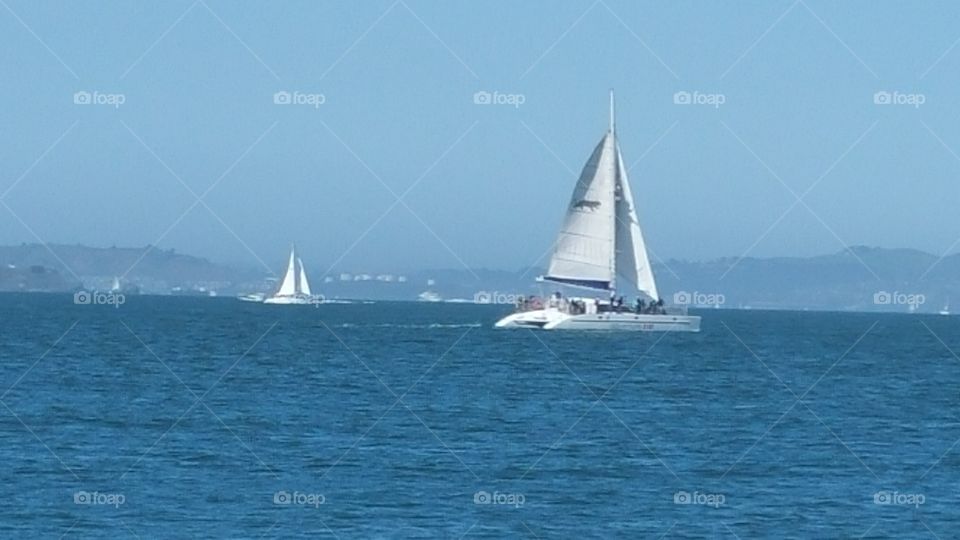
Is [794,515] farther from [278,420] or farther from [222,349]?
[222,349]

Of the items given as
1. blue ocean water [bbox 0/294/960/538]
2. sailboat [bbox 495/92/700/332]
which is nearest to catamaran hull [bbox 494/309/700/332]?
sailboat [bbox 495/92/700/332]

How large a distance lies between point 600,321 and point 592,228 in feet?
24.7

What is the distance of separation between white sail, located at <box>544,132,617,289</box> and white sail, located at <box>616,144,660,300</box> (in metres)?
2.19

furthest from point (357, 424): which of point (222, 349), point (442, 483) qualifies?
point (222, 349)

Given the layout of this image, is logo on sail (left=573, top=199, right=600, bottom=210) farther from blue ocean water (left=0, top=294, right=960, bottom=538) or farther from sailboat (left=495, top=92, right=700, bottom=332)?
blue ocean water (left=0, top=294, right=960, bottom=538)

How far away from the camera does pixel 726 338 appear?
152 meters

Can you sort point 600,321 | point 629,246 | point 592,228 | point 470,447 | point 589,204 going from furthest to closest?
point 629,246 < point 592,228 < point 589,204 < point 600,321 < point 470,447

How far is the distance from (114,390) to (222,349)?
37.9m

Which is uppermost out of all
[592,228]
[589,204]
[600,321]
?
[589,204]

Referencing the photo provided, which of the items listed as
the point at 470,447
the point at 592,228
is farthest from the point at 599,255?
the point at 470,447

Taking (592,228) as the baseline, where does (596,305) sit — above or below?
below

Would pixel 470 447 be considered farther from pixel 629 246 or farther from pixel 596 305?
pixel 629 246

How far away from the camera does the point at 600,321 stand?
124 metres

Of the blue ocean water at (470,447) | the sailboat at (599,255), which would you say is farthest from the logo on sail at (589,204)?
the blue ocean water at (470,447)
